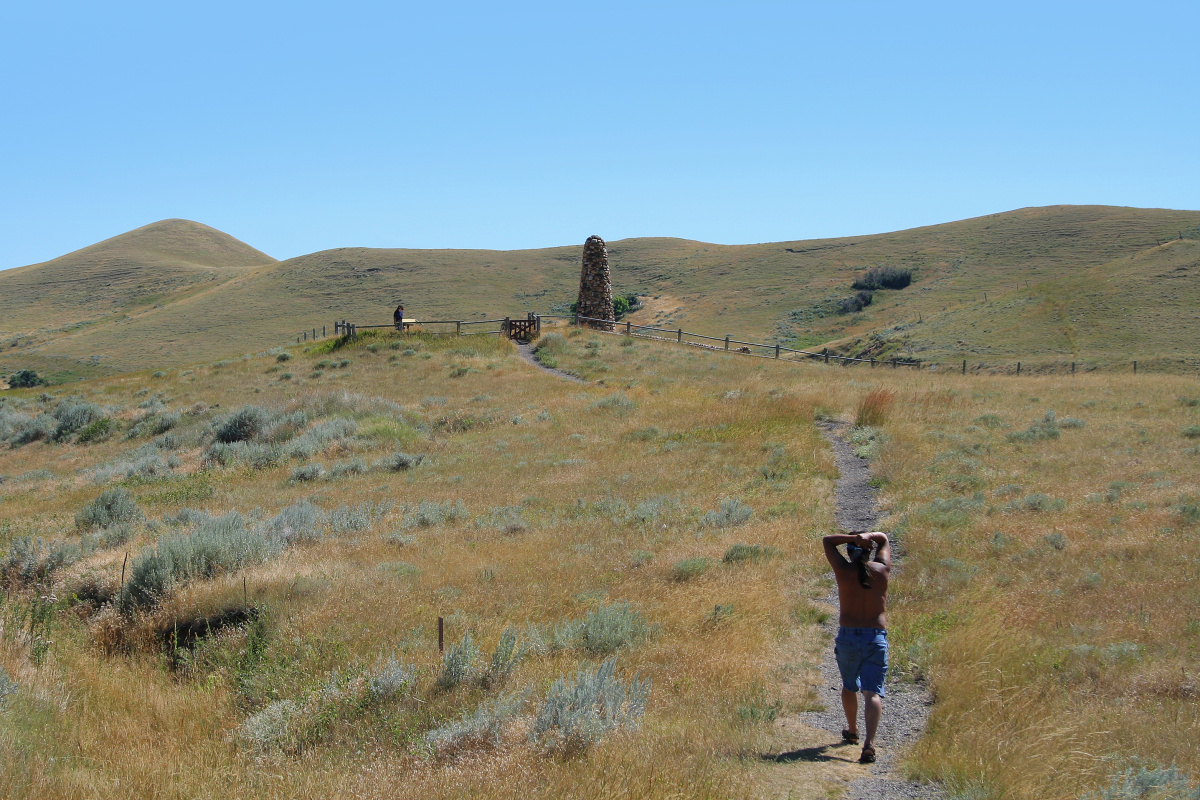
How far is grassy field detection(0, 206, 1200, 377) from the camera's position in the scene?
1859 inches

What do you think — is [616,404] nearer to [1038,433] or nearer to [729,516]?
[1038,433]

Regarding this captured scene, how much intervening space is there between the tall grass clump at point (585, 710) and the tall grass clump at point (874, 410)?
12961mm

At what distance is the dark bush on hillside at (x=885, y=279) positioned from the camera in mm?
71562

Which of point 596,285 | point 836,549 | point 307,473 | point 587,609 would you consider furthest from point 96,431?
point 836,549

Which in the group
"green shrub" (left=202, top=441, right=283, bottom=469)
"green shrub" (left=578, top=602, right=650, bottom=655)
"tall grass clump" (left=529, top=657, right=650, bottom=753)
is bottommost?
"green shrub" (left=578, top=602, right=650, bottom=655)

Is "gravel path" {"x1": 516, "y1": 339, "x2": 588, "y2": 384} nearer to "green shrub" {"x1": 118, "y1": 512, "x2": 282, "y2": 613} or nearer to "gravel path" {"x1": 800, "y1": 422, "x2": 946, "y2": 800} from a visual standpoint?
"green shrub" {"x1": 118, "y1": 512, "x2": 282, "y2": 613}

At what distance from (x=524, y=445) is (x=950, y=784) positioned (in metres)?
13.8

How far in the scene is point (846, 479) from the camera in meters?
13.1

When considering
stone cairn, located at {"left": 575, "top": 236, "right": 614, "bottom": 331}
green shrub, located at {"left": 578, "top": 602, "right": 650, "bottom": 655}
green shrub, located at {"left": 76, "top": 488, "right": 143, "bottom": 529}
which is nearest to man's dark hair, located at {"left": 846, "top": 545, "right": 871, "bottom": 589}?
green shrub, located at {"left": 578, "top": 602, "right": 650, "bottom": 655}

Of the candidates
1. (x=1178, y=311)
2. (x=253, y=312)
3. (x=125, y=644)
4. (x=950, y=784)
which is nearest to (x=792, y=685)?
(x=950, y=784)

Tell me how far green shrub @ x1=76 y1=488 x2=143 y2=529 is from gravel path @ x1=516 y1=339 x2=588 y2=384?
16.2 metres

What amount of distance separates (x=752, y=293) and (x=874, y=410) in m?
61.7

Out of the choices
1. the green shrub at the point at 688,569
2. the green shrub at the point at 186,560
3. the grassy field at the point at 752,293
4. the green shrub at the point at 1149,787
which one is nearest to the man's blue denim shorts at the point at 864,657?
the green shrub at the point at 1149,787

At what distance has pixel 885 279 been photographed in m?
72.2
